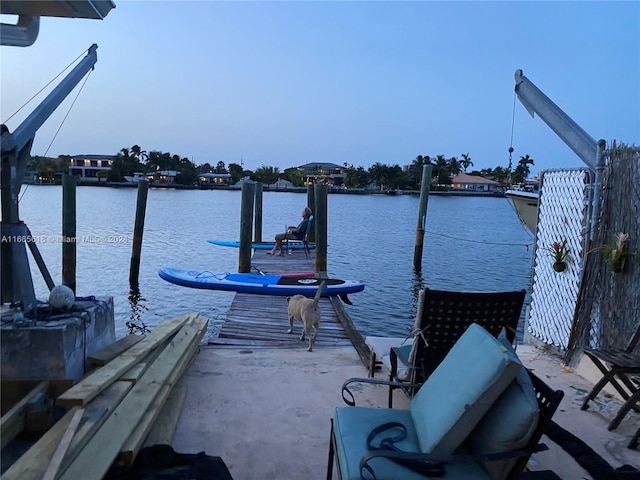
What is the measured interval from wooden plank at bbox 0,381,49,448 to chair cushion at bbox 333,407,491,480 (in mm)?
1926

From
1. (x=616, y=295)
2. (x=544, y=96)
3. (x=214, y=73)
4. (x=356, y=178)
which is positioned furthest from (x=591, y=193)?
(x=356, y=178)

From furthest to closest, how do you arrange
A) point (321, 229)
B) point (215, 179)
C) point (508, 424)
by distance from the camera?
point (215, 179) → point (321, 229) → point (508, 424)

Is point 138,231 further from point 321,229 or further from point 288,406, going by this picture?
point 288,406

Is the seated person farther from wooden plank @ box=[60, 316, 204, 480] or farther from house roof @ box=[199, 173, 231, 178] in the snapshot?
house roof @ box=[199, 173, 231, 178]

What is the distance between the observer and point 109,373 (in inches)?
120

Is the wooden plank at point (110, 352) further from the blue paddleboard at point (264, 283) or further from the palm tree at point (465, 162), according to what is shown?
the palm tree at point (465, 162)

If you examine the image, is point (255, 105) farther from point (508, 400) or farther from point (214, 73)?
point (508, 400)

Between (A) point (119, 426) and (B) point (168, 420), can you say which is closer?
(A) point (119, 426)

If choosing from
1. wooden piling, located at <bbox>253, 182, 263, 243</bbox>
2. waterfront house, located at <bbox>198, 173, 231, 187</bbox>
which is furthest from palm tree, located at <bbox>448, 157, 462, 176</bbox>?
wooden piling, located at <bbox>253, 182, 263, 243</bbox>

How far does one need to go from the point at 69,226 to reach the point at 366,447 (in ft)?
35.0

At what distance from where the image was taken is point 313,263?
12.1 meters

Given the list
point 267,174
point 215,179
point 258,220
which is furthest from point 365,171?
point 258,220

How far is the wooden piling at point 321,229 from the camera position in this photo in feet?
36.7

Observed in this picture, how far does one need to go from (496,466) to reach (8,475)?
2226mm
